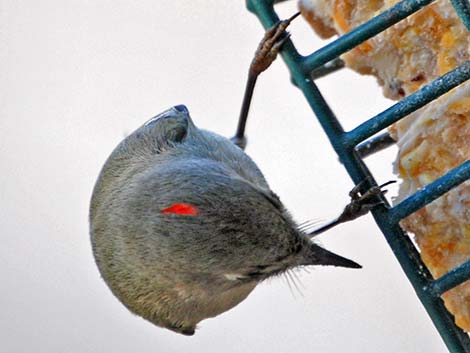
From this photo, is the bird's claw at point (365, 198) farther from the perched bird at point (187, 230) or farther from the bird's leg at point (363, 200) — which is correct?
the perched bird at point (187, 230)

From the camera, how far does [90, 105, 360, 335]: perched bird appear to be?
5.65 feet

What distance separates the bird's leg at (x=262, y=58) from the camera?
1.96 meters

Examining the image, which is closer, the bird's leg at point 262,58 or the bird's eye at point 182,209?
the bird's eye at point 182,209

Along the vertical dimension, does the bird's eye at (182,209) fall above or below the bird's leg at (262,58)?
below

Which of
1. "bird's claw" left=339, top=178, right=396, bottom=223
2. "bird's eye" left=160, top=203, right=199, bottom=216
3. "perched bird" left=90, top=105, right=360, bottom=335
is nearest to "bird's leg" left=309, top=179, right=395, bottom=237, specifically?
"bird's claw" left=339, top=178, right=396, bottom=223

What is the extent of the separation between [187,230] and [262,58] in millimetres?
672

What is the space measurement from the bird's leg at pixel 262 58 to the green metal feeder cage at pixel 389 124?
5cm

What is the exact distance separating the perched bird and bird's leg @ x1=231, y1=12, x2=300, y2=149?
241 millimetres

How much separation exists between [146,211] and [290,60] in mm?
451

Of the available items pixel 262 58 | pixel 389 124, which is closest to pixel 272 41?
pixel 262 58

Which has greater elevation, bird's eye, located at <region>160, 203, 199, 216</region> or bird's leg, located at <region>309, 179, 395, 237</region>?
bird's eye, located at <region>160, 203, 199, 216</region>

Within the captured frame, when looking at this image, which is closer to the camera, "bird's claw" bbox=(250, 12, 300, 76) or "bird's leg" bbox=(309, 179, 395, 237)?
"bird's leg" bbox=(309, 179, 395, 237)

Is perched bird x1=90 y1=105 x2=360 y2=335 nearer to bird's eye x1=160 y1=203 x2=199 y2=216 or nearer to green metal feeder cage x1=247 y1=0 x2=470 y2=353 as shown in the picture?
bird's eye x1=160 y1=203 x2=199 y2=216

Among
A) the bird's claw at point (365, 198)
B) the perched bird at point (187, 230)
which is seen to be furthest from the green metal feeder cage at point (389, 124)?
the perched bird at point (187, 230)
